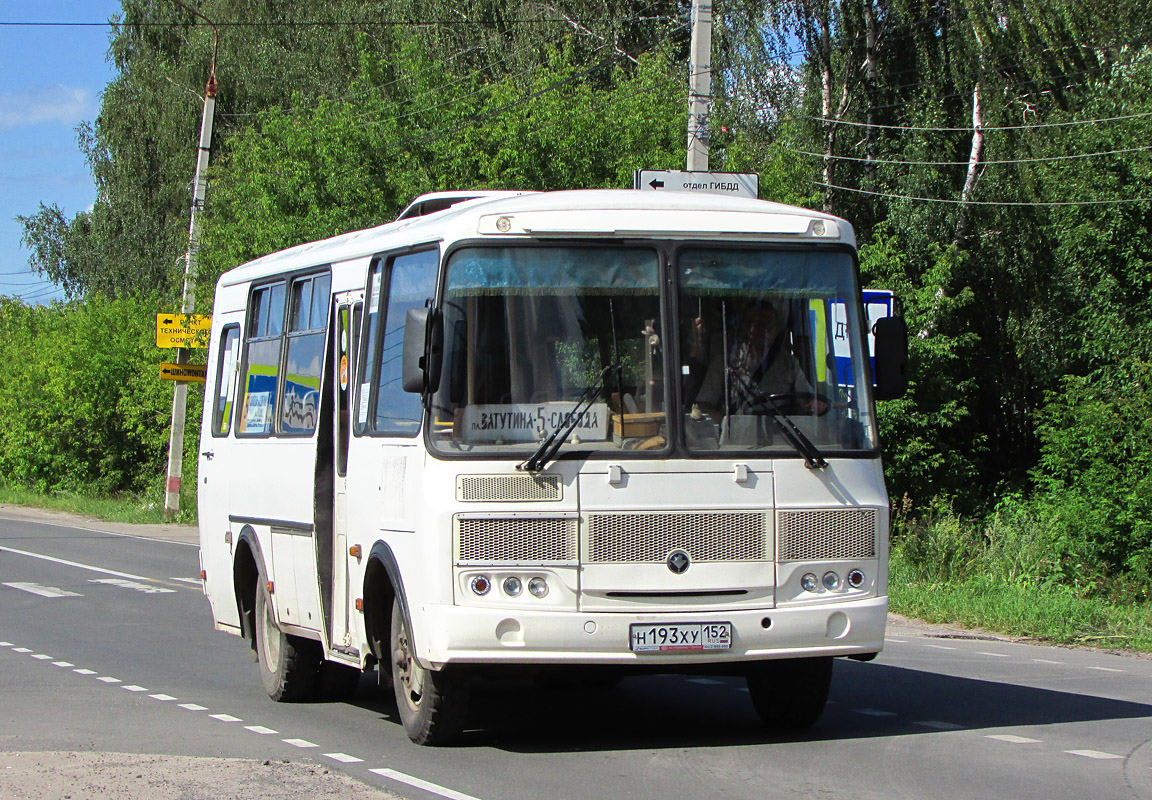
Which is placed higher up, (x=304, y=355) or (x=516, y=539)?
(x=304, y=355)

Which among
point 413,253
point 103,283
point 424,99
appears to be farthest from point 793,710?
point 103,283

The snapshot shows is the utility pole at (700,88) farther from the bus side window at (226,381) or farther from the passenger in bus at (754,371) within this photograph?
the passenger in bus at (754,371)

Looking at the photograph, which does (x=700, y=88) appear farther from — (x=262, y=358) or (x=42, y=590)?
(x=42, y=590)

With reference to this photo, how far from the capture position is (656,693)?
10852 millimetres

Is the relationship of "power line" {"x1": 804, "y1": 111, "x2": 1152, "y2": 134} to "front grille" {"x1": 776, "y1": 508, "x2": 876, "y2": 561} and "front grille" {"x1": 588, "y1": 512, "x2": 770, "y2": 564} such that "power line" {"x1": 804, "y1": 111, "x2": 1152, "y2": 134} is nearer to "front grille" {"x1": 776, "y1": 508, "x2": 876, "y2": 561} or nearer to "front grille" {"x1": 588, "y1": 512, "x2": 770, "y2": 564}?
"front grille" {"x1": 776, "y1": 508, "x2": 876, "y2": 561}

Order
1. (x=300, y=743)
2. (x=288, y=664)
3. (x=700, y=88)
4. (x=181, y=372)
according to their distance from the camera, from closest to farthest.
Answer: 1. (x=300, y=743)
2. (x=288, y=664)
3. (x=700, y=88)
4. (x=181, y=372)

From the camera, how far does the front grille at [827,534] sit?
8.08 metres

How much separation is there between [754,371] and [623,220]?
1026mm

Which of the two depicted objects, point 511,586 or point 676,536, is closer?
point 511,586

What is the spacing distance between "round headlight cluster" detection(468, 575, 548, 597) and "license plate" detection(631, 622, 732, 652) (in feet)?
1.59

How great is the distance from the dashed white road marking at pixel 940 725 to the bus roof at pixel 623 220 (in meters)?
2.72

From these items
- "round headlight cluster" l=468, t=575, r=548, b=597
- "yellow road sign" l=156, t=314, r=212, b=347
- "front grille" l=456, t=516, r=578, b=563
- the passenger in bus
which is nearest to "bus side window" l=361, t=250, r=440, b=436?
"front grille" l=456, t=516, r=578, b=563

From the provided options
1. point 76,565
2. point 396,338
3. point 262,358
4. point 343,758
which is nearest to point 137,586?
point 76,565

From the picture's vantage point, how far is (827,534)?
8.16 metres
